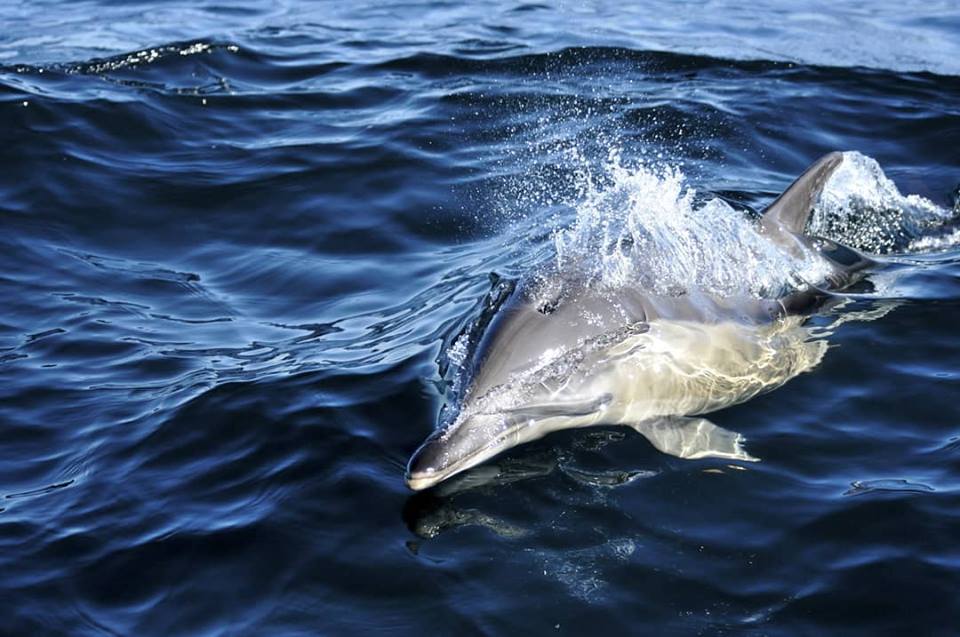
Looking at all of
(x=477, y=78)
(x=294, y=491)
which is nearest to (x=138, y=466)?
(x=294, y=491)

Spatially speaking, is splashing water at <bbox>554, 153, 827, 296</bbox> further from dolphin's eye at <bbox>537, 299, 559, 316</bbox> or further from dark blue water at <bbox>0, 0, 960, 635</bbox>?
dolphin's eye at <bbox>537, 299, 559, 316</bbox>

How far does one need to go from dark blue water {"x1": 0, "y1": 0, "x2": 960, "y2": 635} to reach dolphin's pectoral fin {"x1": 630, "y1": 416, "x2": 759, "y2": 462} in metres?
0.09

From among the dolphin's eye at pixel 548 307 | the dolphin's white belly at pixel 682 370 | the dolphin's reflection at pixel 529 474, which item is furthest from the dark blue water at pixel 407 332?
the dolphin's eye at pixel 548 307

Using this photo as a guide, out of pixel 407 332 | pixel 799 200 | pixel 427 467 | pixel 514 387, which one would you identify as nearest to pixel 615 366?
pixel 514 387

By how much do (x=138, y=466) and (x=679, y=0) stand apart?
13.5 meters

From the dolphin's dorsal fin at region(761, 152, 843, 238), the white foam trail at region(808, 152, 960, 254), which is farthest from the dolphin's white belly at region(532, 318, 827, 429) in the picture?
the white foam trail at region(808, 152, 960, 254)

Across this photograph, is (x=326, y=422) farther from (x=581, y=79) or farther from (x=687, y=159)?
(x=581, y=79)

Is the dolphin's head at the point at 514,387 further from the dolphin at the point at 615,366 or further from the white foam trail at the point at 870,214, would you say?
the white foam trail at the point at 870,214

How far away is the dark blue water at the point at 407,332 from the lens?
5.96m

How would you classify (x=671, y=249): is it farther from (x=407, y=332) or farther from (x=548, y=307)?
(x=407, y=332)

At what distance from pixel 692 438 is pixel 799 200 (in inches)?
91.2

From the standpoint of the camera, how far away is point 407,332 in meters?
8.56

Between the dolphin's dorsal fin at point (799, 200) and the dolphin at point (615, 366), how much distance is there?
733 millimetres

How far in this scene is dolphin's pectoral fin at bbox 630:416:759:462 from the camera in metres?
7.00
